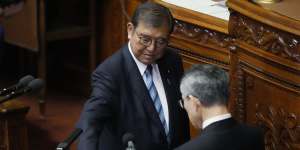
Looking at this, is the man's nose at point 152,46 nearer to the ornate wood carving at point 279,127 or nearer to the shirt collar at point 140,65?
the shirt collar at point 140,65

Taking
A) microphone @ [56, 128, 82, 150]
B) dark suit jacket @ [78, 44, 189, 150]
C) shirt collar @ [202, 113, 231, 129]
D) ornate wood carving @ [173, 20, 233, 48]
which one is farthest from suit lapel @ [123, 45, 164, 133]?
ornate wood carving @ [173, 20, 233, 48]

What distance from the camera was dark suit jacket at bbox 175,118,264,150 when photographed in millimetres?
2660

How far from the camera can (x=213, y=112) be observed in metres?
2.73

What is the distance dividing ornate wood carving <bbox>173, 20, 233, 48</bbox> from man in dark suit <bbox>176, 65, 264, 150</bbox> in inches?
53.6

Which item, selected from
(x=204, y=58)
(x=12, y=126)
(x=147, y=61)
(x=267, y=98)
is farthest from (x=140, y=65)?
(x=12, y=126)

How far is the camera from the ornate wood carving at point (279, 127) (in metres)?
3.43

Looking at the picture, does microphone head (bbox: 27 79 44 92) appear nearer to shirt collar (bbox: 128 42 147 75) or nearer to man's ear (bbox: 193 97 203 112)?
shirt collar (bbox: 128 42 147 75)

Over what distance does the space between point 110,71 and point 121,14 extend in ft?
8.63

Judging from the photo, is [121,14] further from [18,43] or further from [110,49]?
[18,43]

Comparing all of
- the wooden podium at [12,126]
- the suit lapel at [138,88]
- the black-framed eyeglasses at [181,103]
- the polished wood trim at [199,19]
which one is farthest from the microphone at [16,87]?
the polished wood trim at [199,19]

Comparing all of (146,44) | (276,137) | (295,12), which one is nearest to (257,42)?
(295,12)

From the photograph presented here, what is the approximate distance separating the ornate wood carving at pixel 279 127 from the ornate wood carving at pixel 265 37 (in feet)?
0.90

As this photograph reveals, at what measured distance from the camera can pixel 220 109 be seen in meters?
2.73

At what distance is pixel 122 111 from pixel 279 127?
819 millimetres
